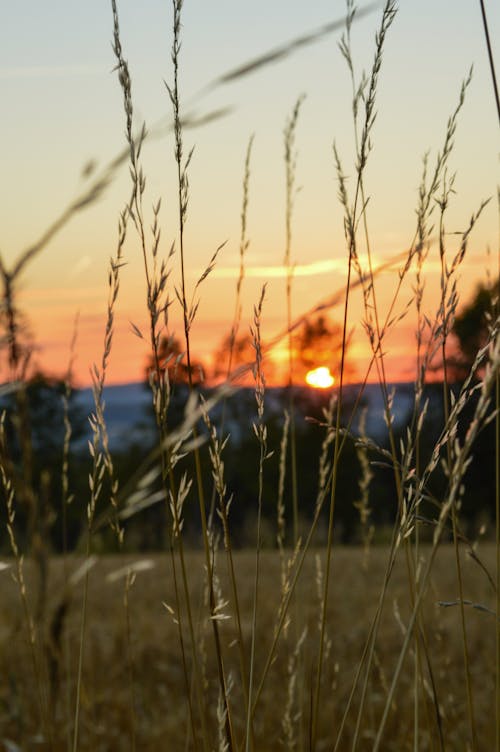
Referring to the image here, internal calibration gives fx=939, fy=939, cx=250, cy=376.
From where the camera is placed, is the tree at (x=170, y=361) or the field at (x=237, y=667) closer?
the tree at (x=170, y=361)

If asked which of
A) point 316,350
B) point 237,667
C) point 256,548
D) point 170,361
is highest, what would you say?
point 316,350

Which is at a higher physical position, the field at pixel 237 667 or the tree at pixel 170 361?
the tree at pixel 170 361

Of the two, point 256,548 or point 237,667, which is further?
point 237,667

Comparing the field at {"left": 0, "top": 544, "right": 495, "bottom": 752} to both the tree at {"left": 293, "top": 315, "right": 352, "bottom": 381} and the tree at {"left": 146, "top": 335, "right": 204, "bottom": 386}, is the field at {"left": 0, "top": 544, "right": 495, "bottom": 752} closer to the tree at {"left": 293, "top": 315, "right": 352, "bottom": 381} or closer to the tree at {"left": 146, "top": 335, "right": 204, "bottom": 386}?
the tree at {"left": 293, "top": 315, "right": 352, "bottom": 381}

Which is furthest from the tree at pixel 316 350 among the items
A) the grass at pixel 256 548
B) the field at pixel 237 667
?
the field at pixel 237 667

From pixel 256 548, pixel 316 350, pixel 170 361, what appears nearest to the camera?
pixel 170 361

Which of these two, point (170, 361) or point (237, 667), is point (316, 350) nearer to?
point (170, 361)

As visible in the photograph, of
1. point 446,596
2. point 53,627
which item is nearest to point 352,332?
point 53,627

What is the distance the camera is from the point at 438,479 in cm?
3116

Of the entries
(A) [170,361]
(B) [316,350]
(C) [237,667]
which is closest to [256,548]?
(B) [316,350]

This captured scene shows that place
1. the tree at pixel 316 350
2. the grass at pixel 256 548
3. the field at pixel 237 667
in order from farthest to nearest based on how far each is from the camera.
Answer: the field at pixel 237 667 < the tree at pixel 316 350 < the grass at pixel 256 548

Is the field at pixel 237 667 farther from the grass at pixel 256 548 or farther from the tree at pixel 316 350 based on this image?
the tree at pixel 316 350

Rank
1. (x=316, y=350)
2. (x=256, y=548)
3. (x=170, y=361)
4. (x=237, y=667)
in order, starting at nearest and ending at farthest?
(x=170, y=361), (x=256, y=548), (x=316, y=350), (x=237, y=667)

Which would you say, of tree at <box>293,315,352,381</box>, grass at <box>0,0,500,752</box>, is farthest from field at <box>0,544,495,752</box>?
tree at <box>293,315,352,381</box>
